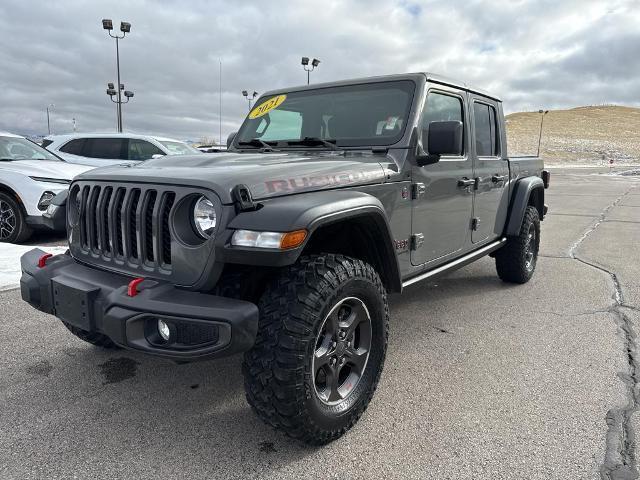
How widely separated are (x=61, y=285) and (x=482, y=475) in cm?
214

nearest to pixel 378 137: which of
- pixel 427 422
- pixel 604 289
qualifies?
pixel 427 422

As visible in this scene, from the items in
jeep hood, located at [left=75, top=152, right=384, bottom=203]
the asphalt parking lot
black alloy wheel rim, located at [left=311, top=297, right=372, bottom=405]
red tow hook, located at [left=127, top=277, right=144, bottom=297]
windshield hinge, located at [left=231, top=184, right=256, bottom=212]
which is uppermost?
jeep hood, located at [left=75, top=152, right=384, bottom=203]

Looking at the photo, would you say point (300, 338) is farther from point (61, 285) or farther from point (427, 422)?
point (61, 285)

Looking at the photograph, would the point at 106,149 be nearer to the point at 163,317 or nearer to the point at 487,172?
the point at 487,172

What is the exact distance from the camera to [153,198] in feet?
7.80

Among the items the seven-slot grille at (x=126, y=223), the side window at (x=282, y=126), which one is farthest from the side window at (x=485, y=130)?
the seven-slot grille at (x=126, y=223)

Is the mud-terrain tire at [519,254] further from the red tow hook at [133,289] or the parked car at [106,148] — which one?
the parked car at [106,148]

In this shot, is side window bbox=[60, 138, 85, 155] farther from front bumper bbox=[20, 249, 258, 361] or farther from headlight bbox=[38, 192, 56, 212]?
front bumper bbox=[20, 249, 258, 361]

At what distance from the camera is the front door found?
326 centimetres

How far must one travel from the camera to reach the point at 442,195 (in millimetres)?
3488

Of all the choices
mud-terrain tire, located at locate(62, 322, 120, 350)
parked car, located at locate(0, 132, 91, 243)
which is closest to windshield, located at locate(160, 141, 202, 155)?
parked car, located at locate(0, 132, 91, 243)

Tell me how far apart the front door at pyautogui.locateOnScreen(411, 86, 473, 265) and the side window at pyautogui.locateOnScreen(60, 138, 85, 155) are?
26.1 ft

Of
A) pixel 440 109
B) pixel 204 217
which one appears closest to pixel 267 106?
pixel 440 109

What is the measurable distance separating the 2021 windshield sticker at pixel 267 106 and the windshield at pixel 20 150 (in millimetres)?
4911
